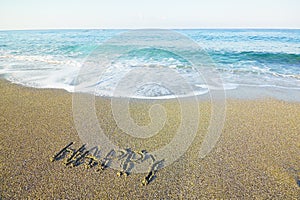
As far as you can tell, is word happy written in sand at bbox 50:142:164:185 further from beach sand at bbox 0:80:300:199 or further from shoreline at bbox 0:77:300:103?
shoreline at bbox 0:77:300:103

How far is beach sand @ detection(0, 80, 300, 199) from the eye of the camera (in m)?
2.00

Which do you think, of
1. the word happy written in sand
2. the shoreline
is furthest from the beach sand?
the shoreline

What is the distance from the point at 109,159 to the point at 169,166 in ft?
2.26

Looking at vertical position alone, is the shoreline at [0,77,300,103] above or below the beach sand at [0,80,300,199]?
above

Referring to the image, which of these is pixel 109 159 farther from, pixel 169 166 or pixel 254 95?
pixel 254 95

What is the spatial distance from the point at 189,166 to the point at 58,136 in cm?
181

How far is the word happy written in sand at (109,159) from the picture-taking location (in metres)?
Result: 2.29

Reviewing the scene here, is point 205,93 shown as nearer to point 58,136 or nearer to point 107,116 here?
point 107,116

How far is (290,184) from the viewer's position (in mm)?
2084

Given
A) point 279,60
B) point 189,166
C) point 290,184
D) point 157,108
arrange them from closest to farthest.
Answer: point 290,184 < point 189,166 < point 157,108 < point 279,60

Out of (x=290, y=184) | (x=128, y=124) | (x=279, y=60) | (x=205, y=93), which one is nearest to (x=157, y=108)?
(x=128, y=124)

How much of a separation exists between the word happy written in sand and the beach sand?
0.23ft

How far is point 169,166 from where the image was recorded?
2.36 metres

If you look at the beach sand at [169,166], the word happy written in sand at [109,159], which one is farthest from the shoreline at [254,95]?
the word happy written in sand at [109,159]
